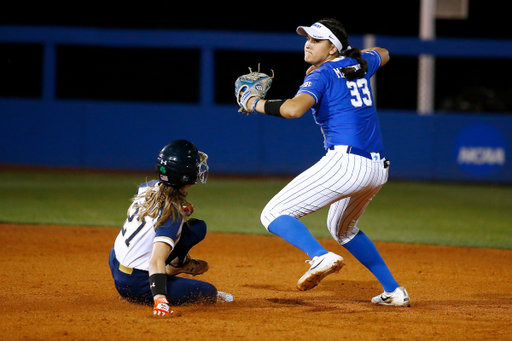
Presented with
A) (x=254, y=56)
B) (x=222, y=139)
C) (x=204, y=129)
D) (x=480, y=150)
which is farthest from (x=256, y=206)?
(x=254, y=56)

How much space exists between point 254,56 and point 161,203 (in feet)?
62.1

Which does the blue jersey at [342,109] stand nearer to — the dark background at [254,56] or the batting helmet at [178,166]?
the batting helmet at [178,166]

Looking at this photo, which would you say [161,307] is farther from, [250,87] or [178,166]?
[250,87]

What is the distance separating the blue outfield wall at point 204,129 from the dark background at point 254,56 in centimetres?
144

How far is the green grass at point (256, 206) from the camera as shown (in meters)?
7.88

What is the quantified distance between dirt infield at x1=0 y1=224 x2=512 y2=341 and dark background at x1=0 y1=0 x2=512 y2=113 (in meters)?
9.99

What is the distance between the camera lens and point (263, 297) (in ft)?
14.6

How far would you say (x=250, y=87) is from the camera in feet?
12.4

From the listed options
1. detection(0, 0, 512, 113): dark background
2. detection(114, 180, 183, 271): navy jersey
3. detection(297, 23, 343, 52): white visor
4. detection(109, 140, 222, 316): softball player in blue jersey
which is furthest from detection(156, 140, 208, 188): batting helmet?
detection(0, 0, 512, 113): dark background

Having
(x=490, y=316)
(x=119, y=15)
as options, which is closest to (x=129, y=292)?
(x=490, y=316)

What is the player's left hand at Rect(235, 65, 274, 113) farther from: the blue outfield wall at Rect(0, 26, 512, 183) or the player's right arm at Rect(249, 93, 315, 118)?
the blue outfield wall at Rect(0, 26, 512, 183)

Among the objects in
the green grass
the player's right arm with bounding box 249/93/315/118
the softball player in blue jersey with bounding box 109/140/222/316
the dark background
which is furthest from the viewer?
the dark background

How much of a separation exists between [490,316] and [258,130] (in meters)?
10.9

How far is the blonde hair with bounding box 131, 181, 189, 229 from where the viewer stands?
369 centimetres
